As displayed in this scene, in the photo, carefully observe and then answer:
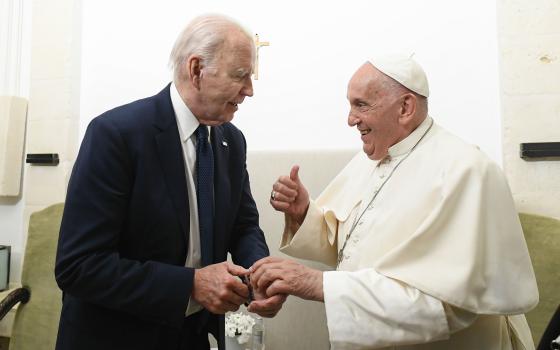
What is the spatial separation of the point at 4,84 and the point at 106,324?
3.23m

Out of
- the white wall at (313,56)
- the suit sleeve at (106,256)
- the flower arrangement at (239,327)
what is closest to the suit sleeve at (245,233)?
the suit sleeve at (106,256)

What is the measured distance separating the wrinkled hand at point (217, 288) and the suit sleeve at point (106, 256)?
40 millimetres

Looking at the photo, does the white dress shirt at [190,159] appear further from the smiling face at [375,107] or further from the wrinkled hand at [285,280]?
the smiling face at [375,107]

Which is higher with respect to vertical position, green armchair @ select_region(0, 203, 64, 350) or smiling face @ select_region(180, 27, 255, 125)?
smiling face @ select_region(180, 27, 255, 125)

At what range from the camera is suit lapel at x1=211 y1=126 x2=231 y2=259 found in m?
1.61

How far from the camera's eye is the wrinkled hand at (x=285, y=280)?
153 centimetres

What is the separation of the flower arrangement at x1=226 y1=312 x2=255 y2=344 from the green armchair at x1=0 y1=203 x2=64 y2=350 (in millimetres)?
1526

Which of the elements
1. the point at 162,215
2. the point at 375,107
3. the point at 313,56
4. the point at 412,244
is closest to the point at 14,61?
the point at 313,56

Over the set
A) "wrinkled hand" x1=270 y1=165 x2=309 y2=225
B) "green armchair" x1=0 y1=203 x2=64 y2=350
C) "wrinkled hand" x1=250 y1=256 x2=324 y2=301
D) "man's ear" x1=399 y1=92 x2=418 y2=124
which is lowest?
"green armchair" x1=0 y1=203 x2=64 y2=350

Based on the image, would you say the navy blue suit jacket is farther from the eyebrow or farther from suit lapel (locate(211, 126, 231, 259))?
the eyebrow

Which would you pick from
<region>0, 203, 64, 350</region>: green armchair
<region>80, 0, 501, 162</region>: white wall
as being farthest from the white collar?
<region>0, 203, 64, 350</region>: green armchair

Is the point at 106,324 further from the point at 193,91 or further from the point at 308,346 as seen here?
the point at 308,346

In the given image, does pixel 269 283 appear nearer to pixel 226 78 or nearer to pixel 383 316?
pixel 383 316

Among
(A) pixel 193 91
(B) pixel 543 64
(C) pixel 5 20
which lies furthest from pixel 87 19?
(B) pixel 543 64
